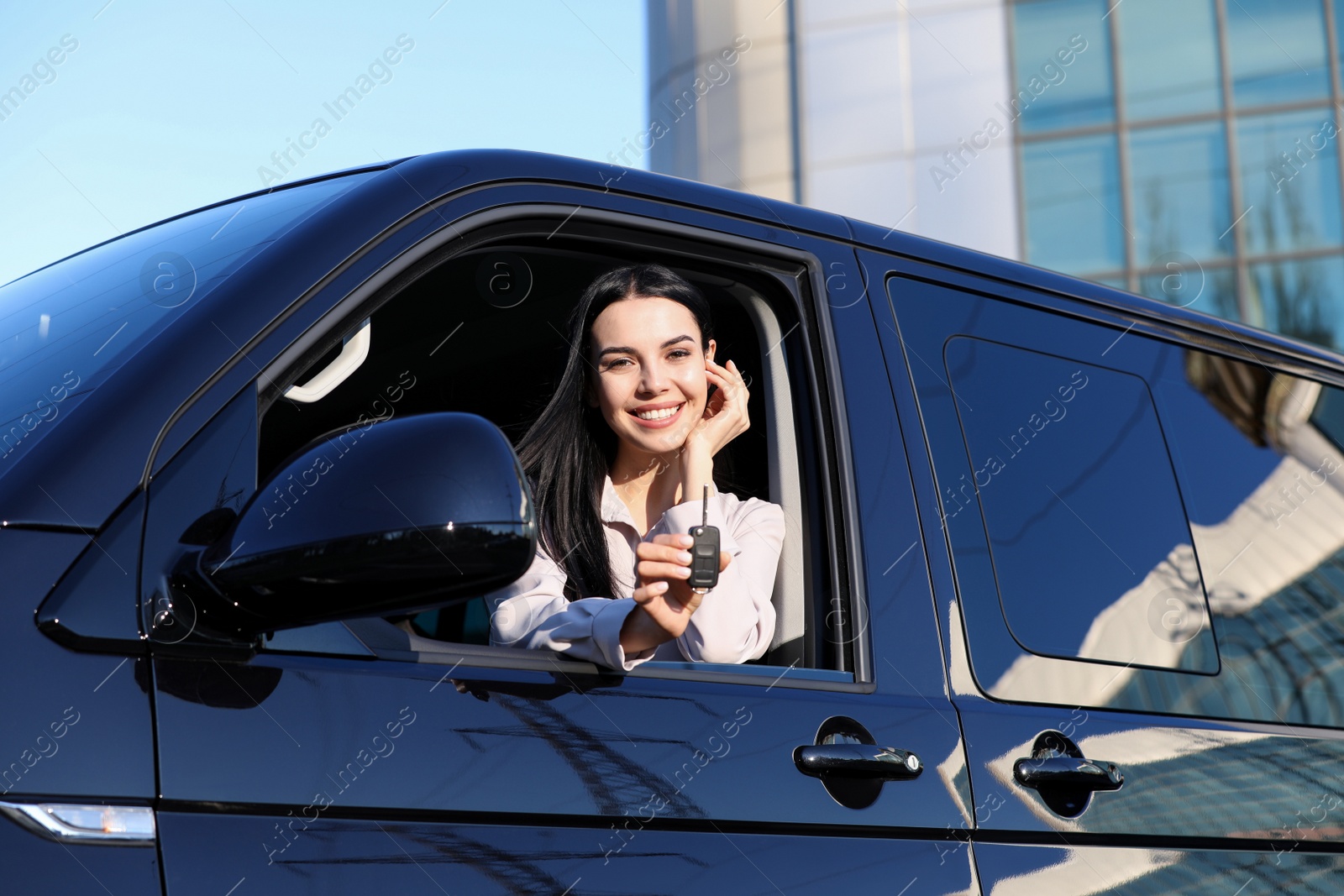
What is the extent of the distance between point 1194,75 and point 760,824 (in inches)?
649

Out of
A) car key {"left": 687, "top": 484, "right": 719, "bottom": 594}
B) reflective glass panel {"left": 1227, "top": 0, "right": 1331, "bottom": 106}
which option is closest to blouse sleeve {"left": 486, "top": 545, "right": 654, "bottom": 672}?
car key {"left": 687, "top": 484, "right": 719, "bottom": 594}

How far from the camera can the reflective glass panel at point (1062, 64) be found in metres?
16.1

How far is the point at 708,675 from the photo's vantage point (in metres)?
1.72

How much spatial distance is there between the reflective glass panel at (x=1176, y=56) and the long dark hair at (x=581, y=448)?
15.4m

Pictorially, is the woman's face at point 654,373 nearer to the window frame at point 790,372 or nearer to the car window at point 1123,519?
the window frame at point 790,372

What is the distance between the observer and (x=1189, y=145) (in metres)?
16.1

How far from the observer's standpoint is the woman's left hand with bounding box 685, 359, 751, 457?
222cm

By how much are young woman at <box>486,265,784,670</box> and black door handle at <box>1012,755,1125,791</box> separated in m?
0.42

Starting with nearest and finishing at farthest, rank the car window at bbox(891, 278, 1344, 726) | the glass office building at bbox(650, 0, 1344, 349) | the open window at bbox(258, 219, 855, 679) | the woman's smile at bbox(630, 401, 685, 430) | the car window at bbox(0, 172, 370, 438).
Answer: the car window at bbox(0, 172, 370, 438)
the open window at bbox(258, 219, 855, 679)
the car window at bbox(891, 278, 1344, 726)
the woman's smile at bbox(630, 401, 685, 430)
the glass office building at bbox(650, 0, 1344, 349)

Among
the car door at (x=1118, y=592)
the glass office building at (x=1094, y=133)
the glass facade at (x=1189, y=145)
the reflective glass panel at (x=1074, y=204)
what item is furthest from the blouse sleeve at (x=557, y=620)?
the reflective glass panel at (x=1074, y=204)

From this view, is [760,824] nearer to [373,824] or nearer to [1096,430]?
[373,824]

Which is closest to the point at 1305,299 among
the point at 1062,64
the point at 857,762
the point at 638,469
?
the point at 1062,64

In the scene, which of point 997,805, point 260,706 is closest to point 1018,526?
point 997,805

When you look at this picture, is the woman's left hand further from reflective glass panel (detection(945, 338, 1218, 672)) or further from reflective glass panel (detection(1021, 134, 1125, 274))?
reflective glass panel (detection(1021, 134, 1125, 274))
